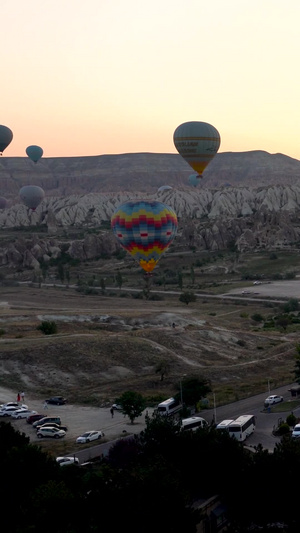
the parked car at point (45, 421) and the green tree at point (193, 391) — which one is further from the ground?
the green tree at point (193, 391)

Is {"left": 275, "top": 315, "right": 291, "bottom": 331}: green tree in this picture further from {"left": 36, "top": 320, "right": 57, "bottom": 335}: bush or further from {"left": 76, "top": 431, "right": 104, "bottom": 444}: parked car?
{"left": 76, "top": 431, "right": 104, "bottom": 444}: parked car

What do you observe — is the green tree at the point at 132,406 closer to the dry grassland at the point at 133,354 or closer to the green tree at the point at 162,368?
the dry grassland at the point at 133,354

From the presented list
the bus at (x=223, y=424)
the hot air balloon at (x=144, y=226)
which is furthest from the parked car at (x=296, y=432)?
the hot air balloon at (x=144, y=226)

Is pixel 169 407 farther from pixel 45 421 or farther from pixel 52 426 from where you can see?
pixel 45 421

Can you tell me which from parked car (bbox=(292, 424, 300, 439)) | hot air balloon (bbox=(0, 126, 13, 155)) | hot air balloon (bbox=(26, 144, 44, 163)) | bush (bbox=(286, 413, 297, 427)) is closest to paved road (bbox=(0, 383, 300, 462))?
bush (bbox=(286, 413, 297, 427))

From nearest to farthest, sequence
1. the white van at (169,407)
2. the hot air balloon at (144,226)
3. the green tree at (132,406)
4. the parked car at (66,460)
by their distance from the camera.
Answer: the parked car at (66,460) → the green tree at (132,406) → the white van at (169,407) → the hot air balloon at (144,226)

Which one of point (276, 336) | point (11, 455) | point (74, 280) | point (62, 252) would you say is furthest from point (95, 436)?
point (62, 252)

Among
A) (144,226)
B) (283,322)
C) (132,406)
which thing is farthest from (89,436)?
(283,322)

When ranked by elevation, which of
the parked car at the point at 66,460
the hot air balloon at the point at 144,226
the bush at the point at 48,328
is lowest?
the parked car at the point at 66,460
